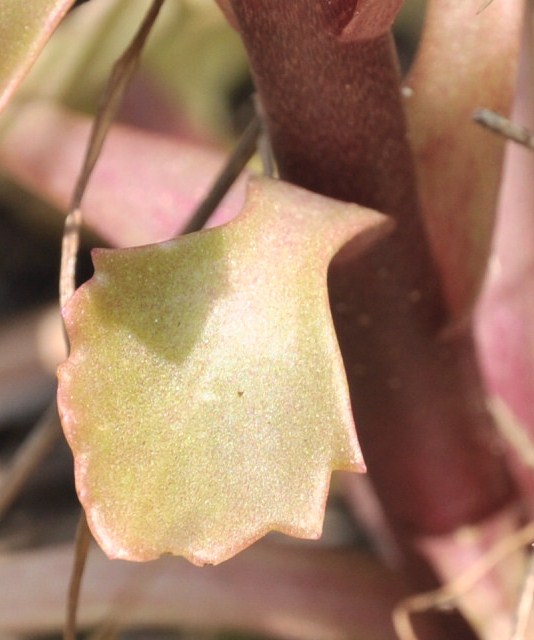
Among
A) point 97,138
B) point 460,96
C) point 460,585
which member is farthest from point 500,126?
point 460,585

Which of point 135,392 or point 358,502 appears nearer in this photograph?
point 135,392

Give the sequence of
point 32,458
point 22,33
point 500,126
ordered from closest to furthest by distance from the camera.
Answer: point 22,33
point 500,126
point 32,458

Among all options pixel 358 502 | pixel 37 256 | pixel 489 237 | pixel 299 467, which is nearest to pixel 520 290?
pixel 489 237

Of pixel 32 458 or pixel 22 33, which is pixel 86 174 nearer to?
pixel 22 33

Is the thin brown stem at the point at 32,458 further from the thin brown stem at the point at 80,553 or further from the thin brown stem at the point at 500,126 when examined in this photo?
the thin brown stem at the point at 500,126

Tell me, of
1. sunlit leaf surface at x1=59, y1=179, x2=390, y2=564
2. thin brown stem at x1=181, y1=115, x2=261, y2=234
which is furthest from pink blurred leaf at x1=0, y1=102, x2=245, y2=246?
sunlit leaf surface at x1=59, y1=179, x2=390, y2=564

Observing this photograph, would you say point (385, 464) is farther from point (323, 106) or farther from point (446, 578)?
point (323, 106)

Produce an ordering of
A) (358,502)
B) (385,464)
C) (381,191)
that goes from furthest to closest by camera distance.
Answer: (358,502) → (385,464) → (381,191)
